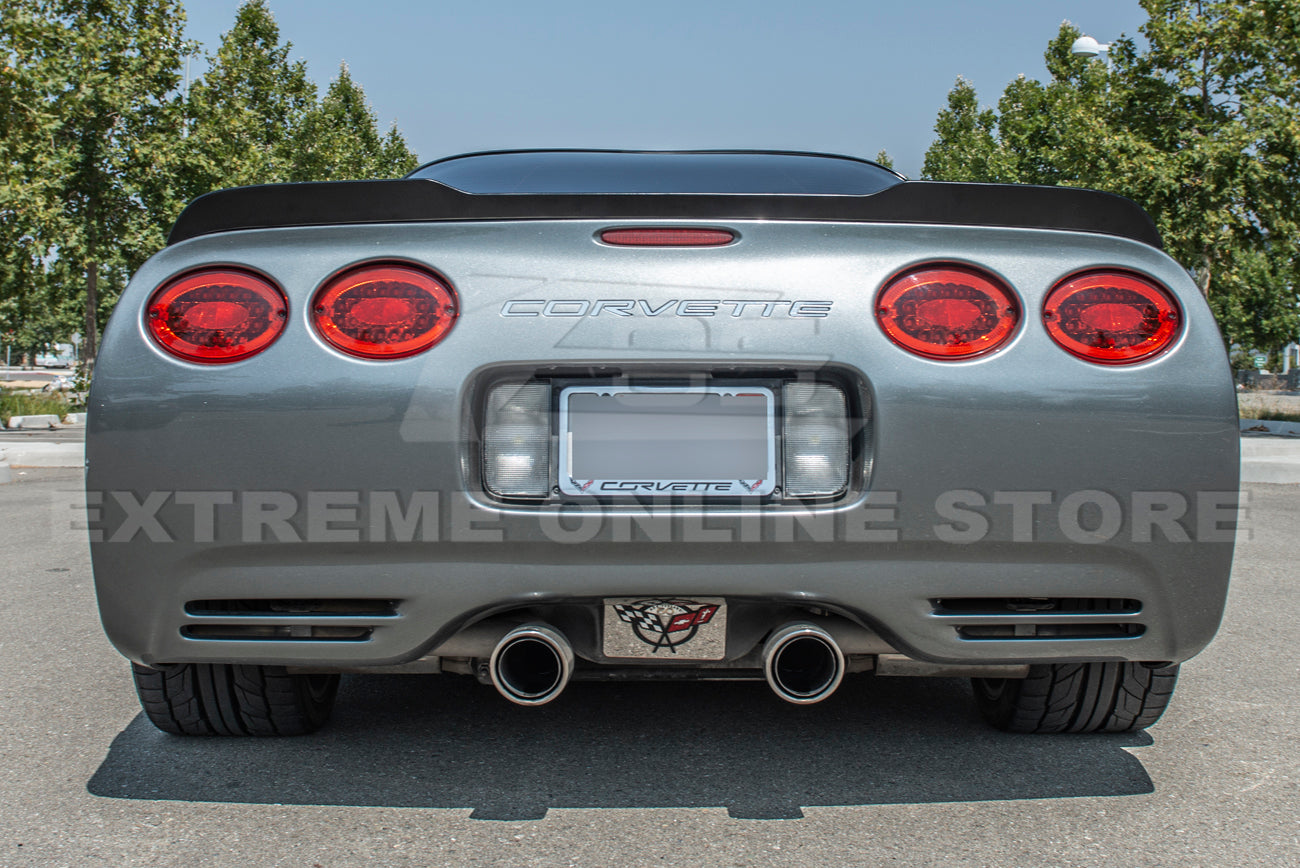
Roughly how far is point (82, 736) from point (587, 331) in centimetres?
180

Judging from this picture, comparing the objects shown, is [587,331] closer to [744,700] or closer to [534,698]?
[534,698]

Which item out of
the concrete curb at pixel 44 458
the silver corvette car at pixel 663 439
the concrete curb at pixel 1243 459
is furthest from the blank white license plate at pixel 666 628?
the concrete curb at pixel 44 458

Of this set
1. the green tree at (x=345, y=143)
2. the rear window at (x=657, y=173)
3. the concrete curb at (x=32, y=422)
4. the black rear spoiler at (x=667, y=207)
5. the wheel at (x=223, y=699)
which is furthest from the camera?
the green tree at (x=345, y=143)

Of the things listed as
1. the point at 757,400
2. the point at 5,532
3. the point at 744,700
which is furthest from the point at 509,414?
the point at 5,532

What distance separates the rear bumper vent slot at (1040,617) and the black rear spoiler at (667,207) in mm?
739

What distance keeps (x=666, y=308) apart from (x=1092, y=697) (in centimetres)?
144

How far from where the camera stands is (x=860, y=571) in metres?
2.16

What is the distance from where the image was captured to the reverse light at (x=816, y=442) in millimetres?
2193

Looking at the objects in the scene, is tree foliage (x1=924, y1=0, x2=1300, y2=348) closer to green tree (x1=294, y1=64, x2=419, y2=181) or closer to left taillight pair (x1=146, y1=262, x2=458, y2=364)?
green tree (x1=294, y1=64, x2=419, y2=181)

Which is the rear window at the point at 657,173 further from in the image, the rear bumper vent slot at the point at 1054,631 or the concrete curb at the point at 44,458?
the concrete curb at the point at 44,458

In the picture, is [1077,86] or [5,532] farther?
[1077,86]

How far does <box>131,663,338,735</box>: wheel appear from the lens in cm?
264

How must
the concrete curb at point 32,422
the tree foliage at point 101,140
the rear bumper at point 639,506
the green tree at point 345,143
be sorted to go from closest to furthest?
the rear bumper at point 639,506 < the tree foliage at point 101,140 < the concrete curb at point 32,422 < the green tree at point 345,143

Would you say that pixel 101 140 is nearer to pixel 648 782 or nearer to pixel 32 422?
pixel 32 422
